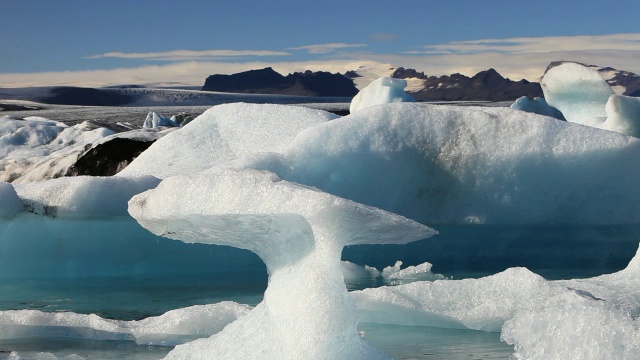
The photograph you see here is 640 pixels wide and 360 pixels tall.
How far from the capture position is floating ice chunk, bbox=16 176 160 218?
277 inches

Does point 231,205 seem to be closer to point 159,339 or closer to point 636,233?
point 159,339

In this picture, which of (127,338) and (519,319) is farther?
(127,338)

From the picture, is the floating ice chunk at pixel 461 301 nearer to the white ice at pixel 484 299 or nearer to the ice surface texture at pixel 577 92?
the white ice at pixel 484 299

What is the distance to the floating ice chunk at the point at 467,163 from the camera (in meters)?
6.84

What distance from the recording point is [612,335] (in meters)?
3.50

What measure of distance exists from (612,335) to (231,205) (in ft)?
5.10

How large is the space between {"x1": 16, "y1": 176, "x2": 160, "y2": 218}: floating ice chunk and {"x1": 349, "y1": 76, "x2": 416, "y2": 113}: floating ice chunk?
502 cm

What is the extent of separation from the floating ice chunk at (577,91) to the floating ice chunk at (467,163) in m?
5.05

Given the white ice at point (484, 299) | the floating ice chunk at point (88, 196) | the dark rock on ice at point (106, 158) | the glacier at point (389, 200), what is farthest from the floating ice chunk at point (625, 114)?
the dark rock on ice at point (106, 158)

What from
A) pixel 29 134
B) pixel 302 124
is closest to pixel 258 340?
pixel 302 124

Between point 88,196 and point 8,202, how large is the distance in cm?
66

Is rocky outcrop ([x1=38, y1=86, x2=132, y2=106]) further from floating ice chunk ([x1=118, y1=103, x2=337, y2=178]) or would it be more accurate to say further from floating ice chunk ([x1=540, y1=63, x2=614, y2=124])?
floating ice chunk ([x1=118, y1=103, x2=337, y2=178])

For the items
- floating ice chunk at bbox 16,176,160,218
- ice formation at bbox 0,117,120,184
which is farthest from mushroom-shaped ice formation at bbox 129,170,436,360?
ice formation at bbox 0,117,120,184

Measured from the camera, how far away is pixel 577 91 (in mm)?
12141
